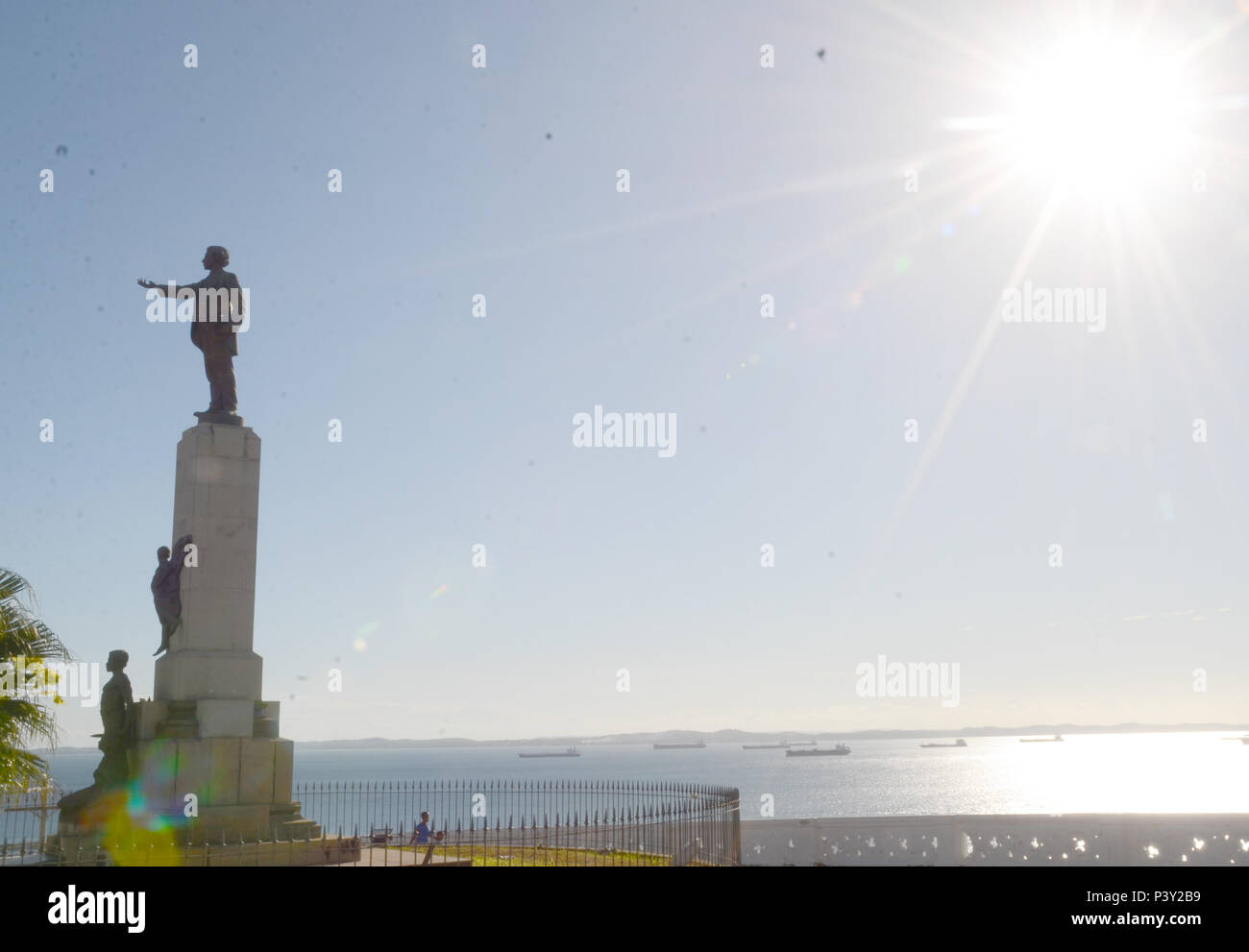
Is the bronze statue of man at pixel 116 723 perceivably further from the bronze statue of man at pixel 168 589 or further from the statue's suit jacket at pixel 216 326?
the statue's suit jacket at pixel 216 326

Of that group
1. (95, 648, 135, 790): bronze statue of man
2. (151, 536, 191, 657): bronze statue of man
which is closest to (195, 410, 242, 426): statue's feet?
(151, 536, 191, 657): bronze statue of man

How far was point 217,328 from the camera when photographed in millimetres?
20547

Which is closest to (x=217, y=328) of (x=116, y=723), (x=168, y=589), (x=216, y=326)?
(x=216, y=326)

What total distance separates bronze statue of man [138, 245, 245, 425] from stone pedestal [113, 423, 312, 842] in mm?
569

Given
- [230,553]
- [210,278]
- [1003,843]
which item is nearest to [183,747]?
[230,553]

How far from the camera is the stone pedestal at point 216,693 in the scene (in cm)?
1830

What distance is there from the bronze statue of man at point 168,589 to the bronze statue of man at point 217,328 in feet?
8.54

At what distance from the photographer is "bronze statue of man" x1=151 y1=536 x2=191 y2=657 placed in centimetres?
1936

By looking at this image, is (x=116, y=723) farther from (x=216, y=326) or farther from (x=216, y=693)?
(x=216, y=326)

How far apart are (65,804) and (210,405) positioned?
7.49 metres
